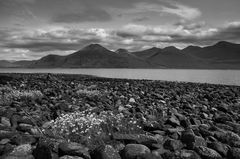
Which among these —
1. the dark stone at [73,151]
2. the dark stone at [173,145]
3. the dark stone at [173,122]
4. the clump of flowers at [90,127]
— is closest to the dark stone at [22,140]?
the clump of flowers at [90,127]

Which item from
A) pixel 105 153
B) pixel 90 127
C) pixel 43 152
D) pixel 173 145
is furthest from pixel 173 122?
pixel 43 152

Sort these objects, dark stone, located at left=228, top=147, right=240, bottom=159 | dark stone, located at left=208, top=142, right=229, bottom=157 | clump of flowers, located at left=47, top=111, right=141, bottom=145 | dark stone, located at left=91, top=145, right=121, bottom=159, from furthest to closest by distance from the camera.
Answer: clump of flowers, located at left=47, top=111, right=141, bottom=145 < dark stone, located at left=208, top=142, right=229, bottom=157 < dark stone, located at left=228, top=147, right=240, bottom=159 < dark stone, located at left=91, top=145, right=121, bottom=159

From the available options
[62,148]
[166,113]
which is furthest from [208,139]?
[166,113]

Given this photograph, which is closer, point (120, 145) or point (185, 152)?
point (185, 152)

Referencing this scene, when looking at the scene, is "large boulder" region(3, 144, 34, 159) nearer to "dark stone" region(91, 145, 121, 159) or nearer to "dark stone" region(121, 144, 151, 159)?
"dark stone" region(91, 145, 121, 159)

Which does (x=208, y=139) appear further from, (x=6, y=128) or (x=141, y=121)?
(x=6, y=128)

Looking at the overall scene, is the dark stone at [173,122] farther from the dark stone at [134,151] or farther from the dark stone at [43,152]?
the dark stone at [43,152]

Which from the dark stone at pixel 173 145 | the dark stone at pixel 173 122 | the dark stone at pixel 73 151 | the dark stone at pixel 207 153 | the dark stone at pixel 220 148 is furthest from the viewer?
the dark stone at pixel 173 122

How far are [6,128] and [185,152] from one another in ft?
15.4

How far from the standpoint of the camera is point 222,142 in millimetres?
8141

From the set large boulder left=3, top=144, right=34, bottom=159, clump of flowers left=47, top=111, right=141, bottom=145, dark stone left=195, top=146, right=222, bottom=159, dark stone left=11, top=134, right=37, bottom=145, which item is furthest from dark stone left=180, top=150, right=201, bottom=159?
dark stone left=11, top=134, right=37, bottom=145

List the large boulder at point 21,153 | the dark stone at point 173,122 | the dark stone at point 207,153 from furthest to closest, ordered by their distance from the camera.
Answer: the dark stone at point 173,122 < the dark stone at point 207,153 < the large boulder at point 21,153

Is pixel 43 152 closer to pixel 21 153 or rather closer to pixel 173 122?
pixel 21 153

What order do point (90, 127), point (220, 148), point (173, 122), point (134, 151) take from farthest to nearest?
1. point (173, 122)
2. point (90, 127)
3. point (220, 148)
4. point (134, 151)
